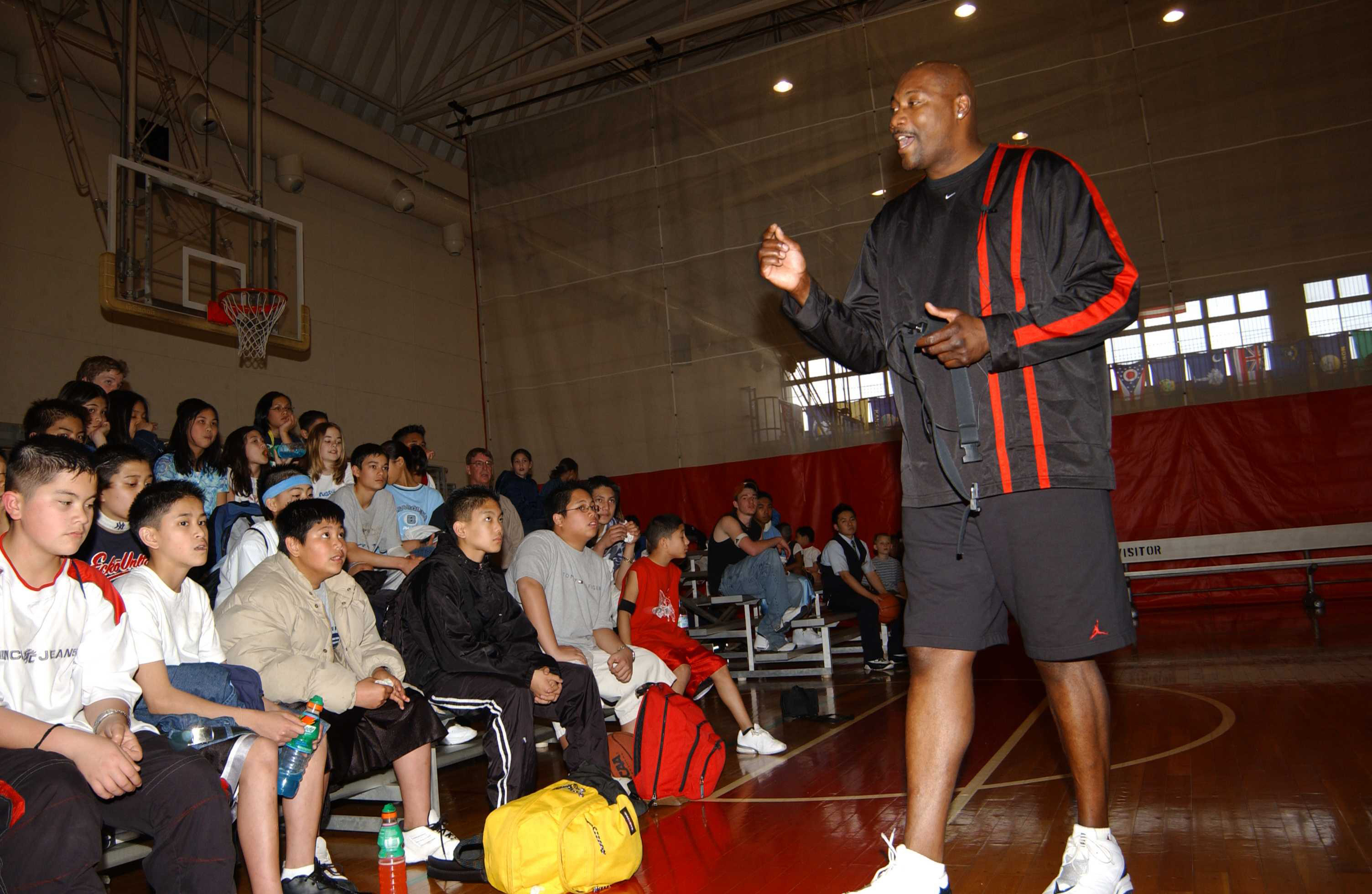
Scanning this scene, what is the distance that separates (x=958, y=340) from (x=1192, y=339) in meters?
9.01

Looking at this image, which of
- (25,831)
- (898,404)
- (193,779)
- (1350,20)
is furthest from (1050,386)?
(1350,20)

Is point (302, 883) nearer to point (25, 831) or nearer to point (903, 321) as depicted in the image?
point (25, 831)

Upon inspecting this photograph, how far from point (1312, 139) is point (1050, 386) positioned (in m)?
9.58

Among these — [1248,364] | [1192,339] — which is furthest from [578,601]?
[1248,364]

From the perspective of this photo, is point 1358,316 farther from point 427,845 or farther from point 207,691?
point 207,691

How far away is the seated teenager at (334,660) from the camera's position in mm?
2967

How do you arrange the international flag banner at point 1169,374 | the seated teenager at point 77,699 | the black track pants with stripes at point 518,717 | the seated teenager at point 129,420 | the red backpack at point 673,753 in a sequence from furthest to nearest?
the international flag banner at point 1169,374
the seated teenager at point 129,420
the red backpack at point 673,753
the black track pants with stripes at point 518,717
the seated teenager at point 77,699

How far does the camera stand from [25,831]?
6.27ft

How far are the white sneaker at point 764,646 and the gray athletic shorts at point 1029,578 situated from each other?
5.55m

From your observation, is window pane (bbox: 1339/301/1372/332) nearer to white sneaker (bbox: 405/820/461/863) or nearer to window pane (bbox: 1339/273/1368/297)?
window pane (bbox: 1339/273/1368/297)

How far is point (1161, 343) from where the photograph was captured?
31.8ft

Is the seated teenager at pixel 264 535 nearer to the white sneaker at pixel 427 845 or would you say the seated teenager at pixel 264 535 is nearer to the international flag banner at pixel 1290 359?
the white sneaker at pixel 427 845

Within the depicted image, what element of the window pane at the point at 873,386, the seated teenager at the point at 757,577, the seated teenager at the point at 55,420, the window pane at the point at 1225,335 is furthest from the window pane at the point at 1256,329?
the seated teenager at the point at 55,420

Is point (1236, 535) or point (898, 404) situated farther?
point (1236, 535)
